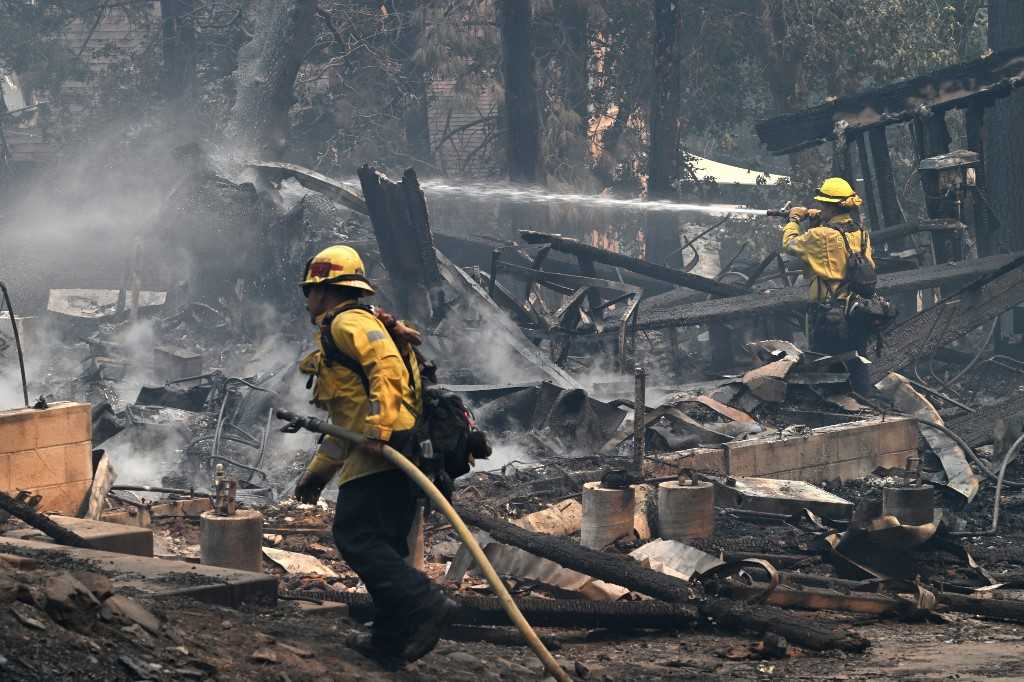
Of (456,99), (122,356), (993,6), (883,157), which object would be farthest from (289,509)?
(456,99)

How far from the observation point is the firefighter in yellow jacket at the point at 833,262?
12.4 m

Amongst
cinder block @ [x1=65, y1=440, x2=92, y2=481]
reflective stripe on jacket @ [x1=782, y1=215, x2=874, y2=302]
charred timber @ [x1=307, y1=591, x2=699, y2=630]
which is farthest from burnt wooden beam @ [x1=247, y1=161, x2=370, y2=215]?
charred timber @ [x1=307, y1=591, x2=699, y2=630]

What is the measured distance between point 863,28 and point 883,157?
5.02 m

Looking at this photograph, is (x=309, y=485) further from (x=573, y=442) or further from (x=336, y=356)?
(x=573, y=442)

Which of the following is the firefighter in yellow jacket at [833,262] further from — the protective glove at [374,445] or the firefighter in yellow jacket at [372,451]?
the protective glove at [374,445]

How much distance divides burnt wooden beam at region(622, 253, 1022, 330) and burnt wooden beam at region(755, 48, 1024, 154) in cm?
229

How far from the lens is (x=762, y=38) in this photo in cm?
2169

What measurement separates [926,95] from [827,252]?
4.93 m

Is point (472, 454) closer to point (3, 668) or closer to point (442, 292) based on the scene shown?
point (3, 668)

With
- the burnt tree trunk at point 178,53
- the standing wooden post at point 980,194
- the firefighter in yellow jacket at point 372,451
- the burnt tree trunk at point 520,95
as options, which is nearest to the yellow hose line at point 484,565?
the firefighter in yellow jacket at point 372,451

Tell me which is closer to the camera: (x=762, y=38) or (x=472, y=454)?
(x=472, y=454)

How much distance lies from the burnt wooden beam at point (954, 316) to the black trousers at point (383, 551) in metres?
9.15

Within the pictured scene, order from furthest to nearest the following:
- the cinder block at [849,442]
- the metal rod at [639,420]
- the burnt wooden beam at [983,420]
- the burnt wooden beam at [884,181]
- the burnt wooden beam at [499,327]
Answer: the burnt wooden beam at [884,181], the burnt wooden beam at [499,327], the burnt wooden beam at [983,420], the cinder block at [849,442], the metal rod at [639,420]

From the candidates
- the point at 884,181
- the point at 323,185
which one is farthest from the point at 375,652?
the point at 884,181
